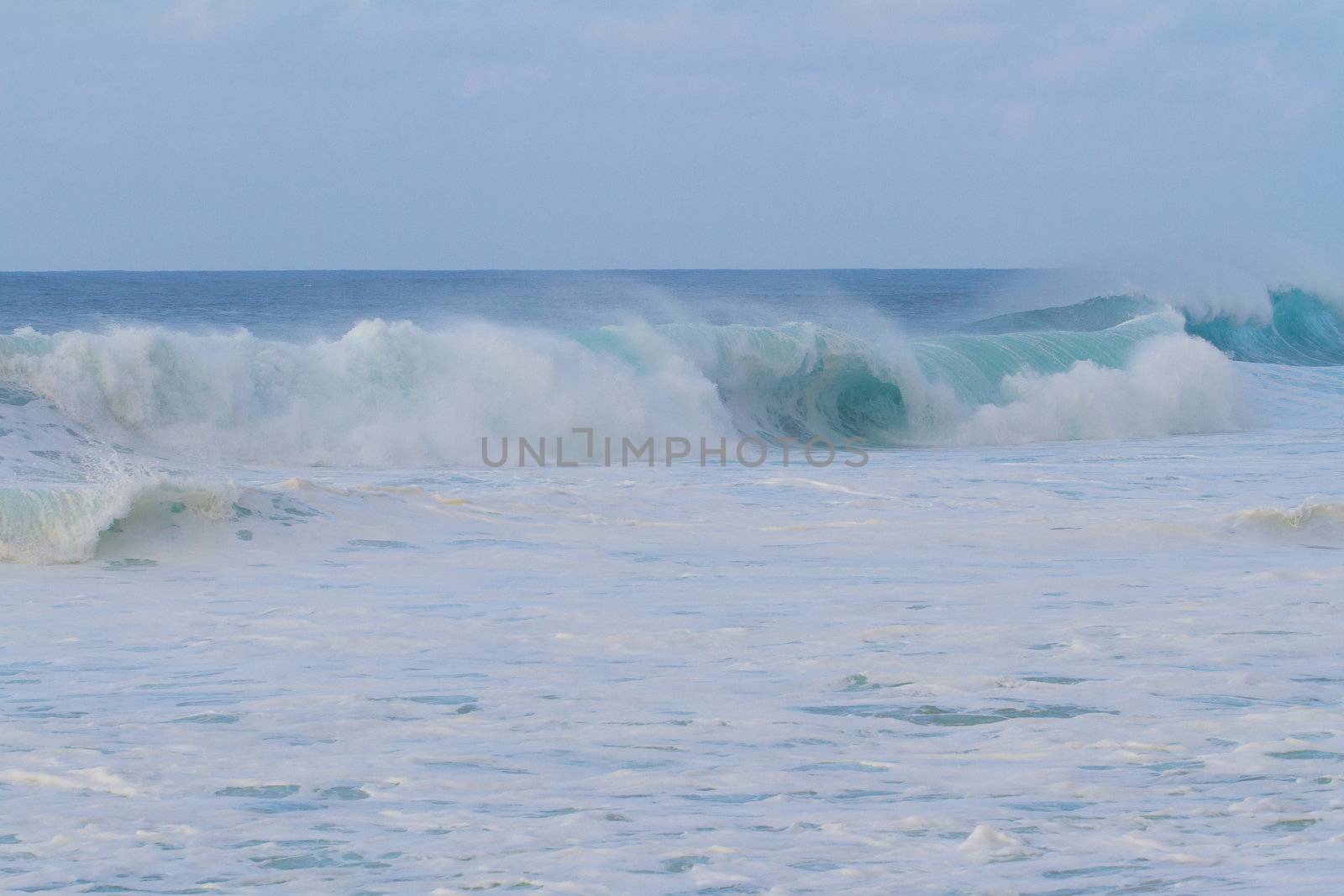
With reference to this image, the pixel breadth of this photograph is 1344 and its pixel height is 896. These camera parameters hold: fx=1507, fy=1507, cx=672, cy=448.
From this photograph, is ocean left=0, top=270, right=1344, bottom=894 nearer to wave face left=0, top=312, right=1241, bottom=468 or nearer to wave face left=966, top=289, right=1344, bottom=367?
wave face left=0, top=312, right=1241, bottom=468

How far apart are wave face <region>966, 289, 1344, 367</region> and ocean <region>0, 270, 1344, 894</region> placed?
41.6 feet

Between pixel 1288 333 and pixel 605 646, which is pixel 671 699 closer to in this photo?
pixel 605 646

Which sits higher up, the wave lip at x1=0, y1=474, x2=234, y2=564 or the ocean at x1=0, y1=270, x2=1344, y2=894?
the wave lip at x1=0, y1=474, x2=234, y2=564

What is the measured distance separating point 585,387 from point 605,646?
10.3 meters

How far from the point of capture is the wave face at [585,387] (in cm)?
1442

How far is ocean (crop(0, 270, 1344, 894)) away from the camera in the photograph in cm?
374

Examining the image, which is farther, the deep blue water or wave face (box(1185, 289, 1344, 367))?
the deep blue water

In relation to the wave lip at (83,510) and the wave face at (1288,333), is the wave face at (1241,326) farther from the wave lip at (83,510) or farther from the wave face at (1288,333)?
the wave lip at (83,510)

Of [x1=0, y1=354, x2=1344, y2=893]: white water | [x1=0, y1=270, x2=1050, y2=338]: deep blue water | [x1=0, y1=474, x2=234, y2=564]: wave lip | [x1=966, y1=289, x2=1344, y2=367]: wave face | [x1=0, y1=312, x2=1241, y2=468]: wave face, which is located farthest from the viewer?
[x1=0, y1=270, x2=1050, y2=338]: deep blue water

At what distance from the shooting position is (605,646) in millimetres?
6051

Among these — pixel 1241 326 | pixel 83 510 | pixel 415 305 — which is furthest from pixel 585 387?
pixel 415 305

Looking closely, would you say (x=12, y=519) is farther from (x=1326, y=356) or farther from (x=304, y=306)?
(x=304, y=306)

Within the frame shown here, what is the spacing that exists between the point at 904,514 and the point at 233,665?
548cm

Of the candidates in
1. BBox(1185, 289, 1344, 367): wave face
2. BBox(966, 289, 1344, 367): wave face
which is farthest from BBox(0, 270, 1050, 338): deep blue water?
BBox(1185, 289, 1344, 367): wave face
